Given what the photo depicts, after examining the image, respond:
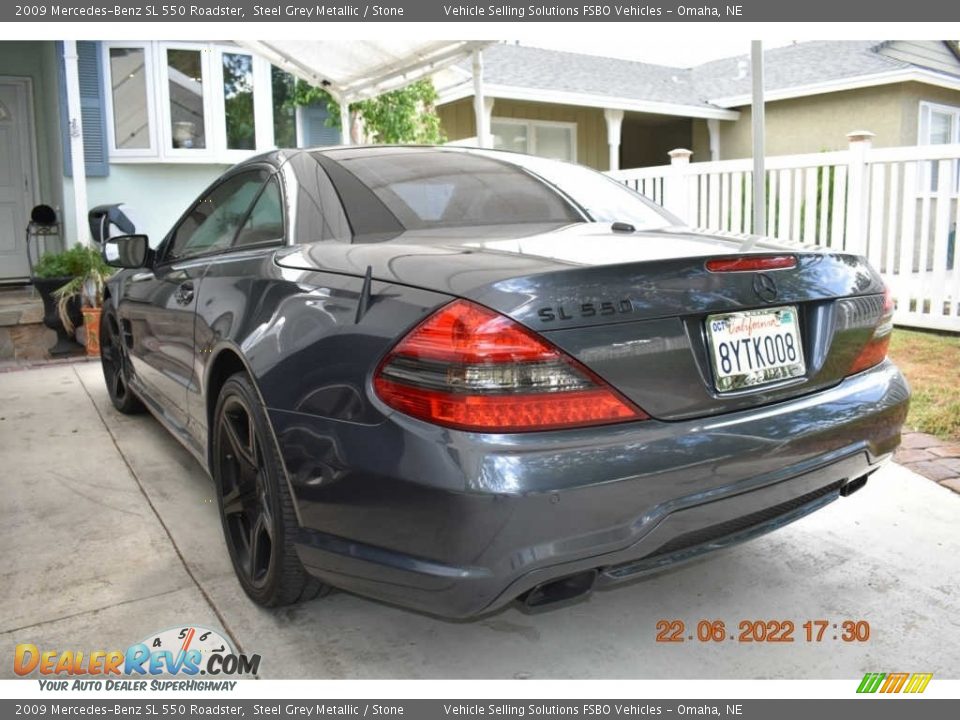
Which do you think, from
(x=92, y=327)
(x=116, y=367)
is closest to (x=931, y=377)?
(x=116, y=367)

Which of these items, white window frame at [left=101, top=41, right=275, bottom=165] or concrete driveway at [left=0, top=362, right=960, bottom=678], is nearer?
concrete driveway at [left=0, top=362, right=960, bottom=678]

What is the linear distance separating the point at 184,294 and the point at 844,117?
42.3 feet

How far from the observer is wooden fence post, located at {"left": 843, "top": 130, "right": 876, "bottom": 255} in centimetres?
698

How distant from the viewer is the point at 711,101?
14.9m

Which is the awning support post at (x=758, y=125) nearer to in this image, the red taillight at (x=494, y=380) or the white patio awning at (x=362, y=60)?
the white patio awning at (x=362, y=60)

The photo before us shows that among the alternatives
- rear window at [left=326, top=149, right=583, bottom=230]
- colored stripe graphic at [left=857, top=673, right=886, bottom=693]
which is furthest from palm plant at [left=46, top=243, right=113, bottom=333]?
colored stripe graphic at [left=857, top=673, right=886, bottom=693]

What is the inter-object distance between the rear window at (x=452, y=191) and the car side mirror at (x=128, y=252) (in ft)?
4.54

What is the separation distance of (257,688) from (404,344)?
99cm

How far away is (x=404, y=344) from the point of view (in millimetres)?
1819

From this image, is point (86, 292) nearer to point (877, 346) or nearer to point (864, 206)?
point (877, 346)

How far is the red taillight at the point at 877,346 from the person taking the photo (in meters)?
2.34

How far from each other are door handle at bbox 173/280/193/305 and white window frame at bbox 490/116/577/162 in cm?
1127

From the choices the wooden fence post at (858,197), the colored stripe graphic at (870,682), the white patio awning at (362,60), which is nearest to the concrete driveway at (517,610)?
the colored stripe graphic at (870,682)

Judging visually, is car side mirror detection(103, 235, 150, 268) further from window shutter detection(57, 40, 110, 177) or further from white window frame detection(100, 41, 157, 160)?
white window frame detection(100, 41, 157, 160)
